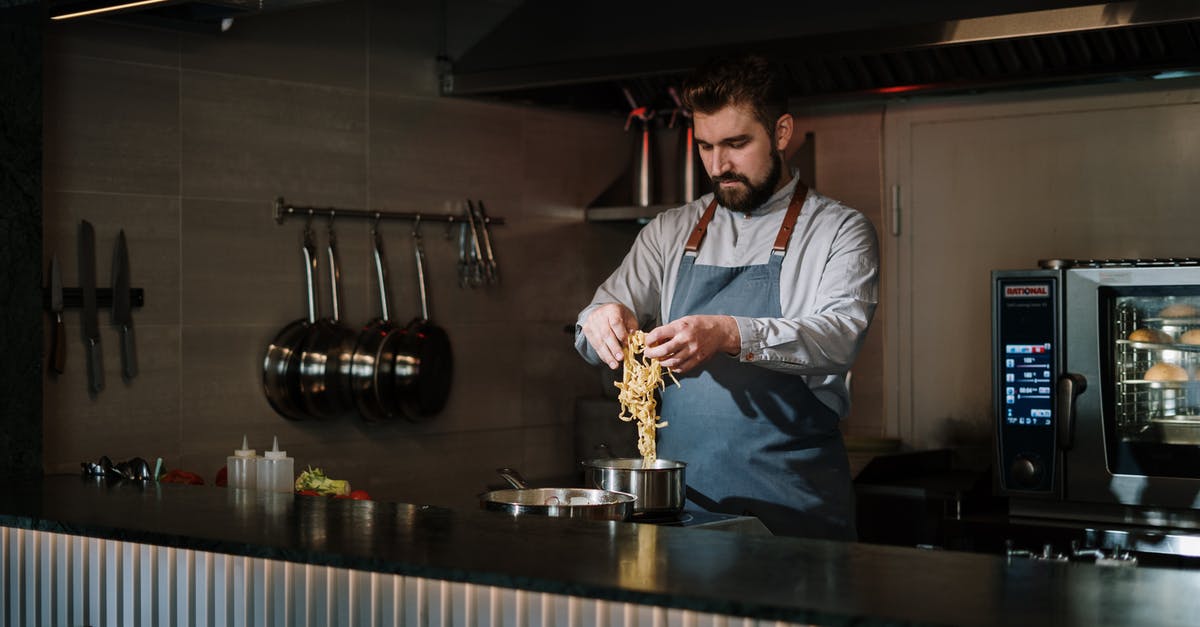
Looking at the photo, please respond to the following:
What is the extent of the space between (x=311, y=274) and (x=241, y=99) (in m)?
0.53

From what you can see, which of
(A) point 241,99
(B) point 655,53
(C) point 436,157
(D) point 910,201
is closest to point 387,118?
(C) point 436,157

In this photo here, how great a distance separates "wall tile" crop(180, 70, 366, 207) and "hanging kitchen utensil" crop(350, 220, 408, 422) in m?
0.22

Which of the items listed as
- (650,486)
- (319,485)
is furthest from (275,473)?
(650,486)

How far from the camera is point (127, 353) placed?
138 inches

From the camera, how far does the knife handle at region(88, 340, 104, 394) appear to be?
3434 millimetres

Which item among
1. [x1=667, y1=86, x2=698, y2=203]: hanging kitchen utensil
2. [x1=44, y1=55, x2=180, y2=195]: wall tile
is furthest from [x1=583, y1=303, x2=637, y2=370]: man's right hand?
[x1=667, y1=86, x2=698, y2=203]: hanging kitchen utensil

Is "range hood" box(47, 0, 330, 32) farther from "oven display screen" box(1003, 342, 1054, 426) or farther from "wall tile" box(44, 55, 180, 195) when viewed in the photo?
"oven display screen" box(1003, 342, 1054, 426)

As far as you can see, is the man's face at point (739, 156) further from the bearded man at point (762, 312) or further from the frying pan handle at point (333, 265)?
the frying pan handle at point (333, 265)

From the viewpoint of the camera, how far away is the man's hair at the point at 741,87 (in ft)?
9.10

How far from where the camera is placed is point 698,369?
2.83 meters

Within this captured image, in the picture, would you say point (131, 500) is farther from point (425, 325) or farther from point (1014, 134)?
point (1014, 134)

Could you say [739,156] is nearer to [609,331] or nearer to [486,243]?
[609,331]

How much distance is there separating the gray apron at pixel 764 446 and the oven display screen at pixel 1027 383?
89 cm

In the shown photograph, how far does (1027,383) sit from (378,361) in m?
1.80
